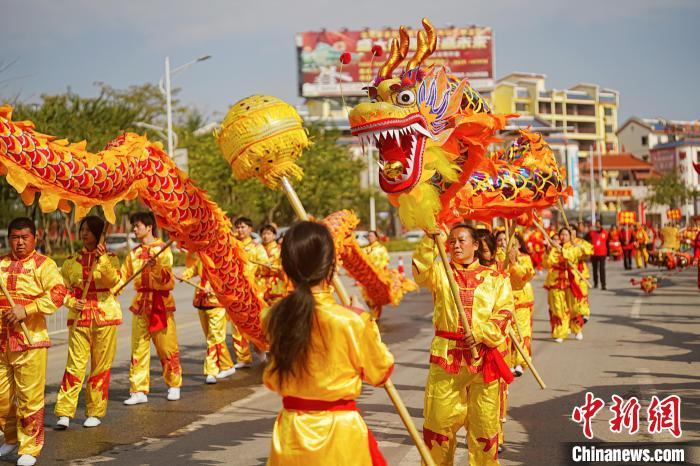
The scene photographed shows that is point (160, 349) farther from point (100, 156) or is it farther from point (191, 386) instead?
point (100, 156)

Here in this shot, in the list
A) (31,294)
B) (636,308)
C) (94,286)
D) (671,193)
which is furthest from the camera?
(671,193)

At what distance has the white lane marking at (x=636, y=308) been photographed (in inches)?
649

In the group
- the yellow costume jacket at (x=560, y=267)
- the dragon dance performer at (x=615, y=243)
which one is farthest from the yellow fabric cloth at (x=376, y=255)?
the dragon dance performer at (x=615, y=243)

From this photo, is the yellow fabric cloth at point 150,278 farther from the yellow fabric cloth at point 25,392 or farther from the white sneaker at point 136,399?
the yellow fabric cloth at point 25,392

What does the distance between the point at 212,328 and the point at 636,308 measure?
10029mm

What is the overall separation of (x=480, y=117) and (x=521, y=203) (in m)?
1.30

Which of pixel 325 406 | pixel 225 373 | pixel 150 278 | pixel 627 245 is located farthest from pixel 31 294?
pixel 627 245

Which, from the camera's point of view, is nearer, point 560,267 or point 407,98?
point 407,98

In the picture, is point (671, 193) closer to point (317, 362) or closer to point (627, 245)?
point (627, 245)

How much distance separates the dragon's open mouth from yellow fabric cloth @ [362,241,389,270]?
954 centimetres

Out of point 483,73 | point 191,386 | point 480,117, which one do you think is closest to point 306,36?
point 483,73

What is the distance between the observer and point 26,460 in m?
6.70

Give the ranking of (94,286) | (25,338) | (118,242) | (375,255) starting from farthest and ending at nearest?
(118,242) → (375,255) → (94,286) → (25,338)

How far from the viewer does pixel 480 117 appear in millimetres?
6020
